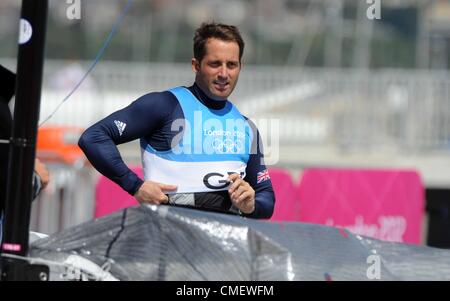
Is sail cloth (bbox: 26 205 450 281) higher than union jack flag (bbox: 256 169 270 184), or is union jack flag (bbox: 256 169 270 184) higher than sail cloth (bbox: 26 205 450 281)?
union jack flag (bbox: 256 169 270 184)

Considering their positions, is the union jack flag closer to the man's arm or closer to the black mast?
the man's arm

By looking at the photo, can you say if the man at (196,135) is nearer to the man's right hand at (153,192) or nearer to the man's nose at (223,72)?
the man's nose at (223,72)

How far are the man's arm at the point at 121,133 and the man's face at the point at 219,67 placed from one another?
20cm

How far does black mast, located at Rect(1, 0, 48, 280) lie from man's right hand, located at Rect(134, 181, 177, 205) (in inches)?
24.5

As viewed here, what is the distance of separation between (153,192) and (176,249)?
1.61 feet

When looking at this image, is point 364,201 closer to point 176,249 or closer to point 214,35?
point 214,35

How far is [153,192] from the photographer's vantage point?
388 centimetres

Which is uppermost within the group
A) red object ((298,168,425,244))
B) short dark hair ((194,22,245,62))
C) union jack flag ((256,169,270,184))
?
short dark hair ((194,22,245,62))

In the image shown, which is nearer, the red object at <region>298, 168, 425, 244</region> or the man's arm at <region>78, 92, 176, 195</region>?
the man's arm at <region>78, 92, 176, 195</region>

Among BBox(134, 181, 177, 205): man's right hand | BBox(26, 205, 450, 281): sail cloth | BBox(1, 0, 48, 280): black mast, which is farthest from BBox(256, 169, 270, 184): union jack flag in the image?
BBox(1, 0, 48, 280): black mast

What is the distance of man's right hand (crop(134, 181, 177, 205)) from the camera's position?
3.88 m

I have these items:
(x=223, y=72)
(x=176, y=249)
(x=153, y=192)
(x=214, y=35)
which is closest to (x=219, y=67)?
(x=223, y=72)

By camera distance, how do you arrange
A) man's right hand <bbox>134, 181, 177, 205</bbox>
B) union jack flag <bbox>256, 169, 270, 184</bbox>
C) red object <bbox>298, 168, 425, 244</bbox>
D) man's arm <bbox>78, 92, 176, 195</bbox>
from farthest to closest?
red object <bbox>298, 168, 425, 244</bbox> → union jack flag <bbox>256, 169, 270, 184</bbox> → man's arm <bbox>78, 92, 176, 195</bbox> → man's right hand <bbox>134, 181, 177, 205</bbox>
